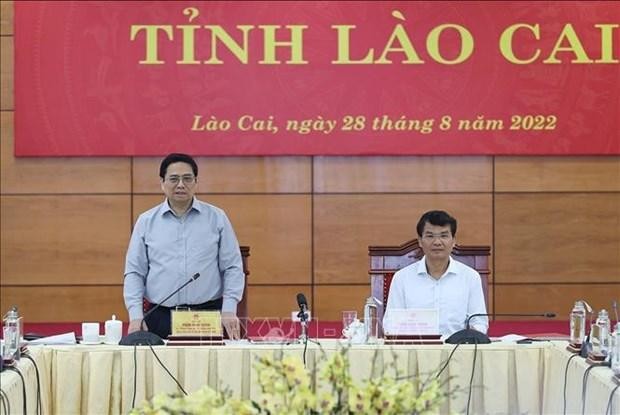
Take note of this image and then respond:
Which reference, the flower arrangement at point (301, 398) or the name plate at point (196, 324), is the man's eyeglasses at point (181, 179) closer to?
the name plate at point (196, 324)

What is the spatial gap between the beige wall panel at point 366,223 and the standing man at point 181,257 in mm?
2246

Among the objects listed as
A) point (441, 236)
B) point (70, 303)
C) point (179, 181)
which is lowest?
point (70, 303)

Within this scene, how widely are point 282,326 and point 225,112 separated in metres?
2.58

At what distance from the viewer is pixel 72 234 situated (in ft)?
24.4

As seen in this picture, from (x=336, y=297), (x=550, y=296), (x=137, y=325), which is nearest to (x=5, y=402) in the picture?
(x=137, y=325)

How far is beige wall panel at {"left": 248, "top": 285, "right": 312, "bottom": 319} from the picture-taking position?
24.4 ft

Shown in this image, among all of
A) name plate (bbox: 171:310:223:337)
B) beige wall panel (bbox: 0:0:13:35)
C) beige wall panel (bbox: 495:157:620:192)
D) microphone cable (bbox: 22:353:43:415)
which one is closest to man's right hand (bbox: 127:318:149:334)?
name plate (bbox: 171:310:223:337)

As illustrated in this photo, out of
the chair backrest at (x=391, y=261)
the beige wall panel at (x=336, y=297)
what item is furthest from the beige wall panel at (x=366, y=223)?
the chair backrest at (x=391, y=261)

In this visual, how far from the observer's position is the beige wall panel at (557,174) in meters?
7.40

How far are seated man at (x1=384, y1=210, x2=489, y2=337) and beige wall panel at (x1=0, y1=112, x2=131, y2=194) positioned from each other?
284 centimetres

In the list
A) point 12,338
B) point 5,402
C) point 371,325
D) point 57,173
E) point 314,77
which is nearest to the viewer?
point 5,402

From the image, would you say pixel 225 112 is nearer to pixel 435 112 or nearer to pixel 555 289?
pixel 435 112

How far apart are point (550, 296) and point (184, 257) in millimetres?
3086

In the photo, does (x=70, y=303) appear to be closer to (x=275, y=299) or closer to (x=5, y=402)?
(x=275, y=299)
